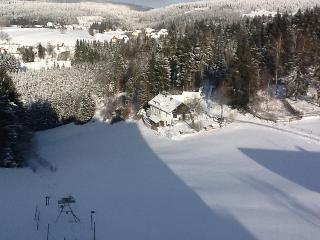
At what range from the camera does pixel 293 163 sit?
38.8 metres

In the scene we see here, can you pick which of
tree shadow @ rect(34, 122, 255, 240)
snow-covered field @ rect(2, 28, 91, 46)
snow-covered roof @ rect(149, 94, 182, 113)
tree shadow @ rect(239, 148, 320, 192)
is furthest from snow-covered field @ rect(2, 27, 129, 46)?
tree shadow @ rect(239, 148, 320, 192)

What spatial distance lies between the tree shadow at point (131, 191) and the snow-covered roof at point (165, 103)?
4.03 meters

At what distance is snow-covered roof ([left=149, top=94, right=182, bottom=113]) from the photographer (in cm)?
5769

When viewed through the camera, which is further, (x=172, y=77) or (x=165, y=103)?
(x=172, y=77)

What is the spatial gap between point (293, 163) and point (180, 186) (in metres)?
9.95

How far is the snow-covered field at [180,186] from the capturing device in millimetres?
25516

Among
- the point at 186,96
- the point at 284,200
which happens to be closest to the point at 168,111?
the point at 186,96

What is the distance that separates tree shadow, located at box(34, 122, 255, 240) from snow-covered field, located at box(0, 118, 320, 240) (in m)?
0.06

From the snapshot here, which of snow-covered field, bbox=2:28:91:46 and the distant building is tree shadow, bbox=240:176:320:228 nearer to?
the distant building

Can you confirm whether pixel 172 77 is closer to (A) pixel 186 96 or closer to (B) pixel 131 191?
(A) pixel 186 96

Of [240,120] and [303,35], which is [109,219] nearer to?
[240,120]

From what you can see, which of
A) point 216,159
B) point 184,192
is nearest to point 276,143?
point 216,159

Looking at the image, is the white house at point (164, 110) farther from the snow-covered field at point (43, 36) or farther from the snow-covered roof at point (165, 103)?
the snow-covered field at point (43, 36)

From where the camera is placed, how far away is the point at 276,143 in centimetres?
4525
